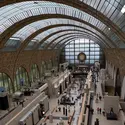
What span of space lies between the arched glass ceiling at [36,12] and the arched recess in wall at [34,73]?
1883 cm

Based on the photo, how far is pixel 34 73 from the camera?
147 feet

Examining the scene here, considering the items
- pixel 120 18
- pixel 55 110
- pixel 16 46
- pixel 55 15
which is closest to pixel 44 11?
pixel 55 15

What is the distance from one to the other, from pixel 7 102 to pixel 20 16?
1200cm

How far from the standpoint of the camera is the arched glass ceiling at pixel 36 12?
74.6 ft

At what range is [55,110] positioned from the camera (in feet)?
103

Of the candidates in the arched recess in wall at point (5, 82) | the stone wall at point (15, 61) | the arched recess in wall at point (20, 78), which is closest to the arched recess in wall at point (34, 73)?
the stone wall at point (15, 61)

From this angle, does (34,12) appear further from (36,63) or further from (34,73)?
(34,73)

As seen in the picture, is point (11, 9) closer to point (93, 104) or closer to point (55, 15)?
point (55, 15)

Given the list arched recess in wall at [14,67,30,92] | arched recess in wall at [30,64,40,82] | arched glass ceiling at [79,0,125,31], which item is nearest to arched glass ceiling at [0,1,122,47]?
arched glass ceiling at [79,0,125,31]

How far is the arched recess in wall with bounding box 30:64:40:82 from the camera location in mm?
43312

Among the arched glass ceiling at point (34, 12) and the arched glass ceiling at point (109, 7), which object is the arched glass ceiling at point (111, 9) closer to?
the arched glass ceiling at point (109, 7)

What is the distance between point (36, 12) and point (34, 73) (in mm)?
22021

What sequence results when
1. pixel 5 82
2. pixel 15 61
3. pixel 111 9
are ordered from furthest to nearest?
pixel 15 61 → pixel 5 82 → pixel 111 9

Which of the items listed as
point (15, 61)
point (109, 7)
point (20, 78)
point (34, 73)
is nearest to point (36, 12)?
point (15, 61)
